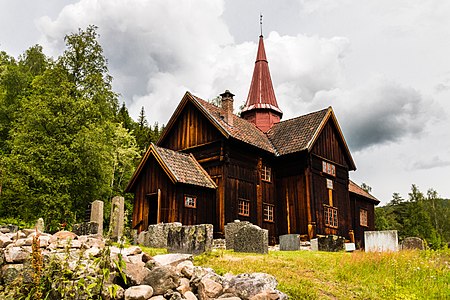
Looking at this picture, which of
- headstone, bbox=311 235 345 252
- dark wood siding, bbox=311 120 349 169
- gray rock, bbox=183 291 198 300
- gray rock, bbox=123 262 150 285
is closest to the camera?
gray rock, bbox=183 291 198 300

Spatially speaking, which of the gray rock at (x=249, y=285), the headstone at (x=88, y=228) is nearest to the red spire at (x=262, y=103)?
the headstone at (x=88, y=228)

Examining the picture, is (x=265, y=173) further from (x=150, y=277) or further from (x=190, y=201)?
(x=150, y=277)

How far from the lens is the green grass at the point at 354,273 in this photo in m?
9.55

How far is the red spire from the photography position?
2941 cm

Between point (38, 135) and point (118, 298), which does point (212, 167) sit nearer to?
point (38, 135)

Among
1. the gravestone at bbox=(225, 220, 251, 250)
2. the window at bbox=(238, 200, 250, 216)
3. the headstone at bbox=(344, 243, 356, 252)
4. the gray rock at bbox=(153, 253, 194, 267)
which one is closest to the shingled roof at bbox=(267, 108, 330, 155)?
the window at bbox=(238, 200, 250, 216)

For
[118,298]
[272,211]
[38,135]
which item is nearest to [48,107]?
[38,135]

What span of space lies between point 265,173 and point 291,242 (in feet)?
21.4

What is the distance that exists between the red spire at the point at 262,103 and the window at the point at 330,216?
716cm

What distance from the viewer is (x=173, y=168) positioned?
19.9 metres

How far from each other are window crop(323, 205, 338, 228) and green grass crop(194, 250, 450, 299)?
1114 cm

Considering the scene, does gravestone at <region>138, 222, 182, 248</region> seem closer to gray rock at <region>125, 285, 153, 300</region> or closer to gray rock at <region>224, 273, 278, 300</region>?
gray rock at <region>224, 273, 278, 300</region>

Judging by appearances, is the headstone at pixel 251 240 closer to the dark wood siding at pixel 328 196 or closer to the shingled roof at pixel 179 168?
the shingled roof at pixel 179 168

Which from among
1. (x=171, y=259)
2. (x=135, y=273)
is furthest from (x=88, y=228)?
(x=135, y=273)
